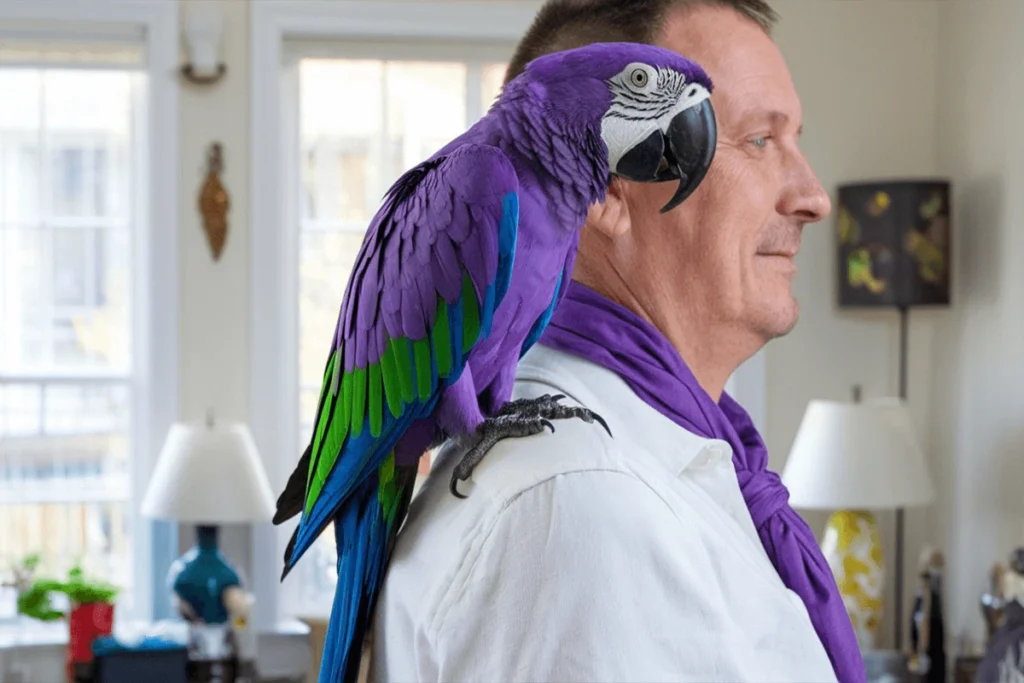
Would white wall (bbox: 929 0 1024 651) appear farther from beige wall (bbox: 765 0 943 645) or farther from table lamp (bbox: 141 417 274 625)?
table lamp (bbox: 141 417 274 625)

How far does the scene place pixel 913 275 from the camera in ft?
8.85

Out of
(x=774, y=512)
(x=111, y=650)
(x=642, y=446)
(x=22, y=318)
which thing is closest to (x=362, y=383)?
(x=642, y=446)

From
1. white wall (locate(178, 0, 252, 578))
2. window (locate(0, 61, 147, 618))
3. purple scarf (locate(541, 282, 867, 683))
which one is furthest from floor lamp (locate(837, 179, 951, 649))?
purple scarf (locate(541, 282, 867, 683))

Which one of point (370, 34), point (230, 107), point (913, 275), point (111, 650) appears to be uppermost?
point (370, 34)

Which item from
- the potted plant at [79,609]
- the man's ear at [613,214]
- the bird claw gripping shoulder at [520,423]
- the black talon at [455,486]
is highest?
the man's ear at [613,214]

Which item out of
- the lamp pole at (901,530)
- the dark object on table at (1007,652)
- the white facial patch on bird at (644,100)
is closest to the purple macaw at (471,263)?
the white facial patch on bird at (644,100)

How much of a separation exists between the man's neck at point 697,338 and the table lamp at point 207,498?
1867mm

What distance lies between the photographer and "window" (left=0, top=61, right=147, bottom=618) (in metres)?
2.75

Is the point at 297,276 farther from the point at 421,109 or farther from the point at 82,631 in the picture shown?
the point at 82,631

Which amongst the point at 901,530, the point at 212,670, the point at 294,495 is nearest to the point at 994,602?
the point at 901,530

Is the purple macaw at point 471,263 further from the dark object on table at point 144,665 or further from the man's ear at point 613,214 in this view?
the dark object on table at point 144,665

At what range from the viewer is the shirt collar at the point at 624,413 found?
2.11 ft

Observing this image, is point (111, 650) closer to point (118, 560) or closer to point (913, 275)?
point (118, 560)

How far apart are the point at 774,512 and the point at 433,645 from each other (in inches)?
10.7
